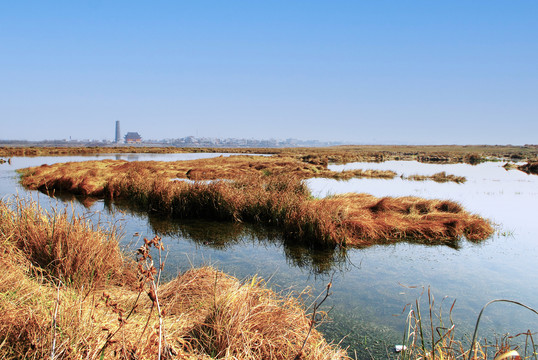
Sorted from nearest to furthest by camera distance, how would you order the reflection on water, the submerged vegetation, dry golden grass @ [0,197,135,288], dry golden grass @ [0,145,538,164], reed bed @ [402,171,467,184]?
dry golden grass @ [0,197,135,288], the reflection on water, the submerged vegetation, reed bed @ [402,171,467,184], dry golden grass @ [0,145,538,164]

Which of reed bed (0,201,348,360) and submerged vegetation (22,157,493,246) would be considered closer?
reed bed (0,201,348,360)

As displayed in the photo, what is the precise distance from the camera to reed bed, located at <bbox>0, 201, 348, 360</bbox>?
2.95m

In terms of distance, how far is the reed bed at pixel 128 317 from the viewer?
2.95 meters

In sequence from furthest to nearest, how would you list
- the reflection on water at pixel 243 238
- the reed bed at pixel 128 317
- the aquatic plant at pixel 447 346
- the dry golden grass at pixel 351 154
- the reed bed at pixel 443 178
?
the dry golden grass at pixel 351 154
the reed bed at pixel 443 178
the reflection on water at pixel 243 238
the reed bed at pixel 128 317
the aquatic plant at pixel 447 346

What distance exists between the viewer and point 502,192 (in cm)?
1964

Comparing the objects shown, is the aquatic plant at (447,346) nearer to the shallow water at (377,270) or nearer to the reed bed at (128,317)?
the shallow water at (377,270)

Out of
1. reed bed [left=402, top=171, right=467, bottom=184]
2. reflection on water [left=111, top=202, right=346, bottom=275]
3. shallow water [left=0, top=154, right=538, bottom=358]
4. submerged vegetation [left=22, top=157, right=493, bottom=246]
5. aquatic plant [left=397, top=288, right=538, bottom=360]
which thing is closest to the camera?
aquatic plant [left=397, top=288, right=538, bottom=360]

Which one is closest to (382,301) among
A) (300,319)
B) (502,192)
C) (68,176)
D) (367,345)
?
(367,345)

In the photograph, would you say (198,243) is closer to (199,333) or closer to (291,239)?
(291,239)

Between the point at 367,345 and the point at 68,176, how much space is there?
64.7ft

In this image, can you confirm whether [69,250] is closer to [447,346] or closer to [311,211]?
[447,346]

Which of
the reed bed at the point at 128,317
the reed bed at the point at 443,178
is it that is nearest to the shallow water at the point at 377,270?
the reed bed at the point at 128,317

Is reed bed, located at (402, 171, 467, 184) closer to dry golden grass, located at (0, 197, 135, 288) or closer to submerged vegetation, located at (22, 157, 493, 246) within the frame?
submerged vegetation, located at (22, 157, 493, 246)

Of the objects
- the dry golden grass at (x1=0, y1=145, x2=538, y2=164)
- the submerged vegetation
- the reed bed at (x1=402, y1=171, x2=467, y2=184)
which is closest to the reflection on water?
the submerged vegetation
